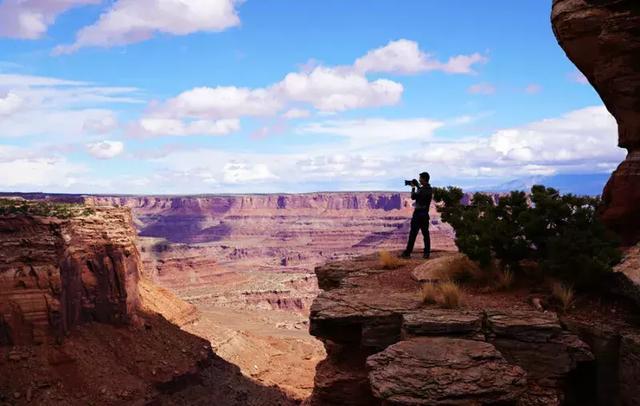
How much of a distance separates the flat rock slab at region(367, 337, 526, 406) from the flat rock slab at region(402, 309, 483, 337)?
0.56m

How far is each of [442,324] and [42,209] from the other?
97.0ft

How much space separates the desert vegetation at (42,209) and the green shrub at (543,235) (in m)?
25.2

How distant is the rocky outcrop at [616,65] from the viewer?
50.6 ft

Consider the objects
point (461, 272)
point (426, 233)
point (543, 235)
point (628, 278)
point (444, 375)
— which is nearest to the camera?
point (444, 375)

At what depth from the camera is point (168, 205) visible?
622 ft

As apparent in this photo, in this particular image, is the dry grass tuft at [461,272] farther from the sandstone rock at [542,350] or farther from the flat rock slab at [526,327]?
the sandstone rock at [542,350]

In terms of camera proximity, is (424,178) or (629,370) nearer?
(629,370)

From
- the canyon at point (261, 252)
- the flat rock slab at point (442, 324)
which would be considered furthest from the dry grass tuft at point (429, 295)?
Answer: the canyon at point (261, 252)

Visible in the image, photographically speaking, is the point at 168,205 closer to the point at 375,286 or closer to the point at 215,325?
the point at 215,325

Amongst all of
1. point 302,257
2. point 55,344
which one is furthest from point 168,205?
point 55,344

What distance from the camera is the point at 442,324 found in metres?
12.5

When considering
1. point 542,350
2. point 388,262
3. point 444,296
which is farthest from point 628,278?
point 388,262

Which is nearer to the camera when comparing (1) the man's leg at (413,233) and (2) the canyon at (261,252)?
(1) the man's leg at (413,233)

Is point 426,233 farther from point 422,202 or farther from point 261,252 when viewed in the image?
point 261,252
